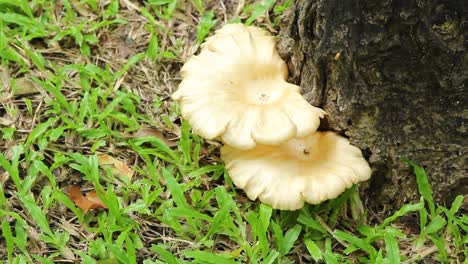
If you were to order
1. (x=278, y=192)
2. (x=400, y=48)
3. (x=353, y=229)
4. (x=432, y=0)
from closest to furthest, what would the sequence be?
1. (x=432, y=0)
2. (x=400, y=48)
3. (x=278, y=192)
4. (x=353, y=229)

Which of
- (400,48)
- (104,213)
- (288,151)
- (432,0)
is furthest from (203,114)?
(432,0)

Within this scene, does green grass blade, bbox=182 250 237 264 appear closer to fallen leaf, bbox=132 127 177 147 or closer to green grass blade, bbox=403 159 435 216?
fallen leaf, bbox=132 127 177 147

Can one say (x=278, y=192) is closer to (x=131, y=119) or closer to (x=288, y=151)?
(x=288, y=151)

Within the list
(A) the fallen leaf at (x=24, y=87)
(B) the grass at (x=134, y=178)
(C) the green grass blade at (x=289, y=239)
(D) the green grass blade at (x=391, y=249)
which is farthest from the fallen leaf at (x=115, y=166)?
(D) the green grass blade at (x=391, y=249)

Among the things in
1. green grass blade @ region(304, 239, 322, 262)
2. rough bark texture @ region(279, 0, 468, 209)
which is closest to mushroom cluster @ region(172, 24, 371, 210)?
rough bark texture @ region(279, 0, 468, 209)

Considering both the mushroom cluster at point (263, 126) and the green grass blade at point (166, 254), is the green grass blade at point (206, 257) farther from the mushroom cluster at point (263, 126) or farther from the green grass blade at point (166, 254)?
the mushroom cluster at point (263, 126)

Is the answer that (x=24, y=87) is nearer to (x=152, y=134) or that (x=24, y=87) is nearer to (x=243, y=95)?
(x=152, y=134)
